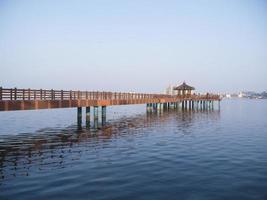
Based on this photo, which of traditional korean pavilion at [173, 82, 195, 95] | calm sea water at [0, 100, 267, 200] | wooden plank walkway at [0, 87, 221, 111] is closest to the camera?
calm sea water at [0, 100, 267, 200]

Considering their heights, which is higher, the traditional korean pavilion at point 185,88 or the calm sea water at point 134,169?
the traditional korean pavilion at point 185,88

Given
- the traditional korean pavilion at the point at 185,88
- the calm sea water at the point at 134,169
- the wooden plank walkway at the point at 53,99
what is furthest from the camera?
the traditional korean pavilion at the point at 185,88

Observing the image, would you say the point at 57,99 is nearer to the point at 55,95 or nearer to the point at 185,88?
the point at 55,95

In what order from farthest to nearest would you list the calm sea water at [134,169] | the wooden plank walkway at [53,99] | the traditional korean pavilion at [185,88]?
the traditional korean pavilion at [185,88] < the wooden plank walkway at [53,99] < the calm sea water at [134,169]

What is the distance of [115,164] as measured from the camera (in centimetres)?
1413

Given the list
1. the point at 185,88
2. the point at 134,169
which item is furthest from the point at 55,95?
the point at 185,88

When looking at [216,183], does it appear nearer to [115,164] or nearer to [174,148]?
[115,164]

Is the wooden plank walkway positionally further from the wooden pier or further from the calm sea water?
the calm sea water

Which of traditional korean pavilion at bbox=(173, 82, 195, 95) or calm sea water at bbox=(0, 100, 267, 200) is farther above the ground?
traditional korean pavilion at bbox=(173, 82, 195, 95)

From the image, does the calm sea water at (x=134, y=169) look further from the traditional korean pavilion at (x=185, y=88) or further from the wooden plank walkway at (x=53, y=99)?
the traditional korean pavilion at (x=185, y=88)

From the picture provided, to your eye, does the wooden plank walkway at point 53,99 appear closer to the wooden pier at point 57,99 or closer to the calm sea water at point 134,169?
the wooden pier at point 57,99

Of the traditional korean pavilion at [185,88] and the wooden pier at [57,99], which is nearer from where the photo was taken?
the wooden pier at [57,99]

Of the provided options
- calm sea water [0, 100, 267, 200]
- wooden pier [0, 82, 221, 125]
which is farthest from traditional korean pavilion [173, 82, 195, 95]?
calm sea water [0, 100, 267, 200]

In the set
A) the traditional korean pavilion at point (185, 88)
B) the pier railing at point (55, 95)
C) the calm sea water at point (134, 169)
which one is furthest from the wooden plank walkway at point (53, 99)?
the traditional korean pavilion at point (185, 88)
